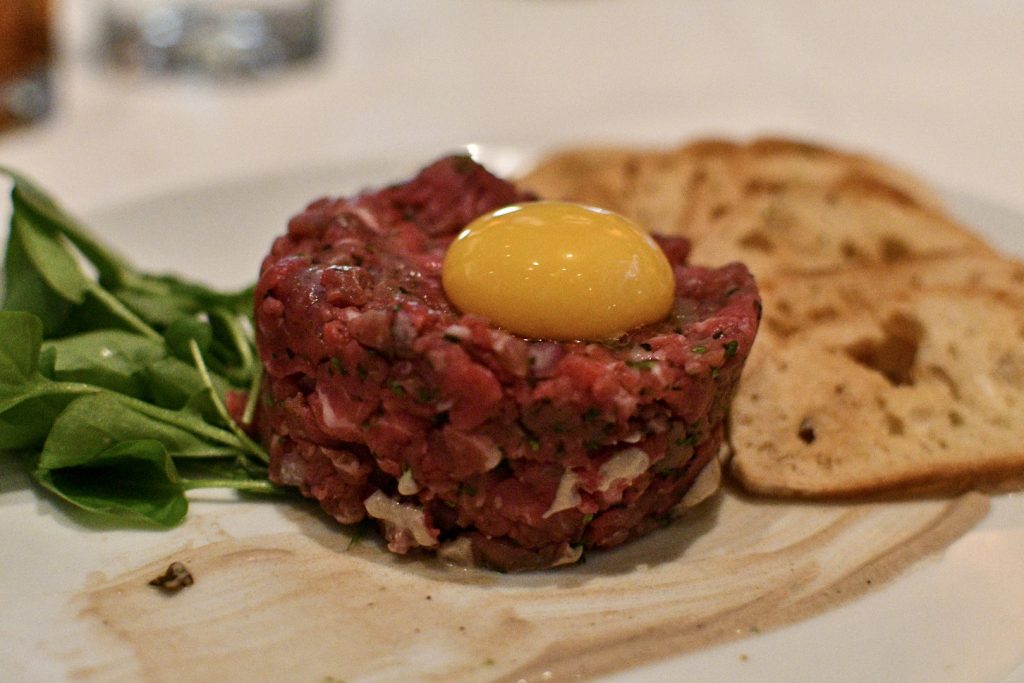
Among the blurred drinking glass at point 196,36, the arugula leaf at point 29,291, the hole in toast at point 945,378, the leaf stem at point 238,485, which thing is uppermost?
the blurred drinking glass at point 196,36

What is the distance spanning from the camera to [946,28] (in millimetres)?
6934

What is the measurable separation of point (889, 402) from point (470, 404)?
50.8 inches

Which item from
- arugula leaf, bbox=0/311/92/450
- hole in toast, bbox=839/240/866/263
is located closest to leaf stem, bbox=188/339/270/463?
arugula leaf, bbox=0/311/92/450

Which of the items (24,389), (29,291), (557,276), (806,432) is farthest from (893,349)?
(29,291)

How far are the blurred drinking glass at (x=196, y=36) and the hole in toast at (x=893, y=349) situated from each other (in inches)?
161

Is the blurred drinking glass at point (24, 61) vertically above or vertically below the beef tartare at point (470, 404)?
above

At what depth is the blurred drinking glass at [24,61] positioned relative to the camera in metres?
4.74

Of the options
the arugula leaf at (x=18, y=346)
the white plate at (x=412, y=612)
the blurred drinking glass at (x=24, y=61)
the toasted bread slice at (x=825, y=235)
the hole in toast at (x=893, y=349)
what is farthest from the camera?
the blurred drinking glass at (x=24, y=61)

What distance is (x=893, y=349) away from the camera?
3.00 metres

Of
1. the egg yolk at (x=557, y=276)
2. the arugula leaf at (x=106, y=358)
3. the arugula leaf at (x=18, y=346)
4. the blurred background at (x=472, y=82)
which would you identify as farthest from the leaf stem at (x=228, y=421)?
the blurred background at (x=472, y=82)

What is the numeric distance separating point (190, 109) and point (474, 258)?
3.76 meters

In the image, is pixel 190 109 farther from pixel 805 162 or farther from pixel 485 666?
pixel 485 666

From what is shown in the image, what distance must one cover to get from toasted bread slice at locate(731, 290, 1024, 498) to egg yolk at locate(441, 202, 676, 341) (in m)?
0.54

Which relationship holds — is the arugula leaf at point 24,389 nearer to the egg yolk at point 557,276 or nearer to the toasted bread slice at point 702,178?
the egg yolk at point 557,276
